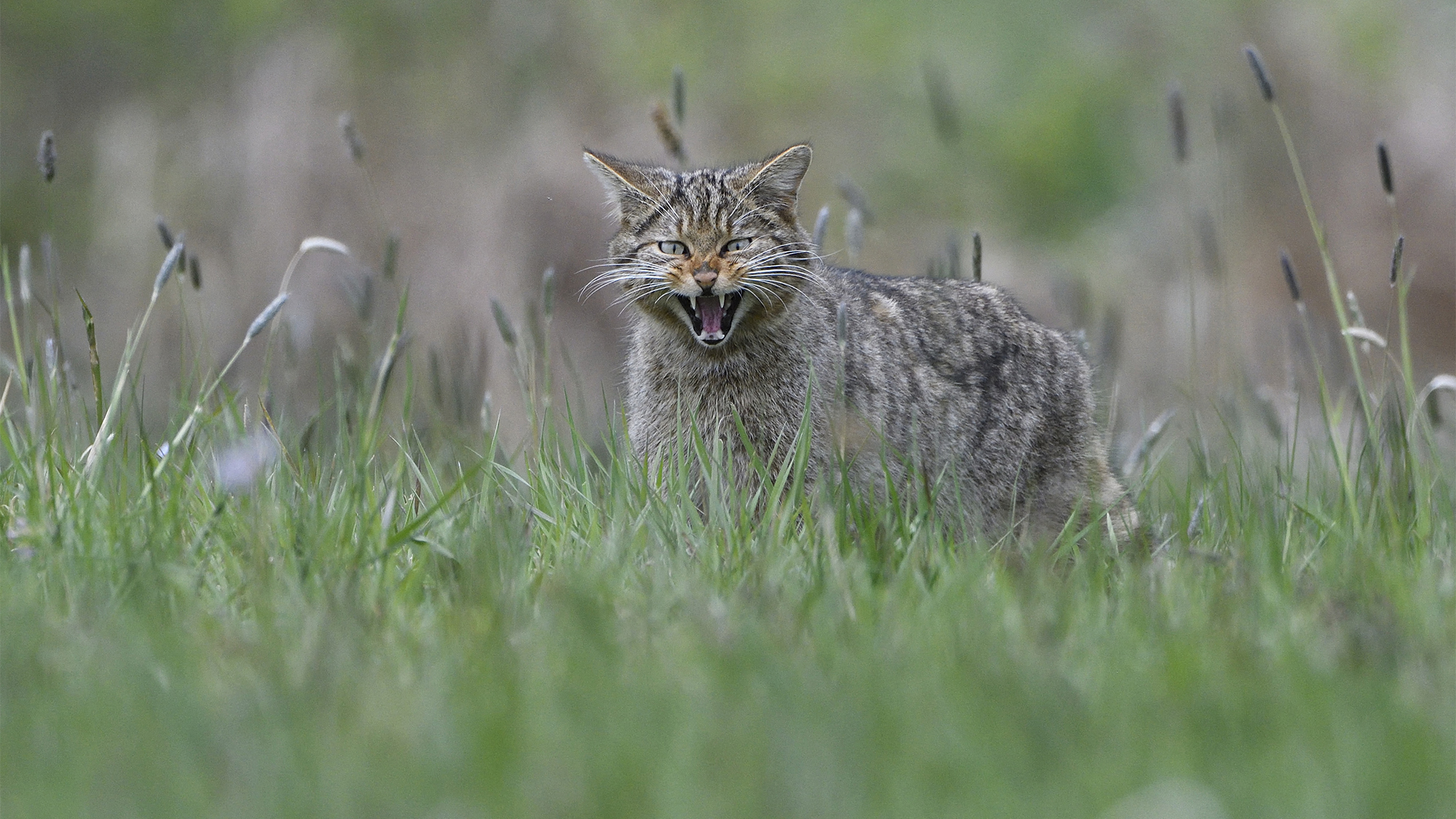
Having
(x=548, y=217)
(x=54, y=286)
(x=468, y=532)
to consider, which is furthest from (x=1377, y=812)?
(x=548, y=217)

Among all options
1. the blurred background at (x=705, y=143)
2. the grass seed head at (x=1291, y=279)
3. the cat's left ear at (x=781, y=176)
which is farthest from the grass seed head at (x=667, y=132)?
the blurred background at (x=705, y=143)

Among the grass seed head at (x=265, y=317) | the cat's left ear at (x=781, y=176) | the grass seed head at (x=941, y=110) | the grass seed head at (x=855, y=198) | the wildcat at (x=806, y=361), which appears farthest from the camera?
the grass seed head at (x=855, y=198)

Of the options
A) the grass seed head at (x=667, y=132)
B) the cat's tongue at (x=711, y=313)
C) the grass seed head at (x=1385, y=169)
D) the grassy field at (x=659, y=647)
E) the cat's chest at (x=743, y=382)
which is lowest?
the grassy field at (x=659, y=647)

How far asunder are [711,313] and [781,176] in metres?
0.64

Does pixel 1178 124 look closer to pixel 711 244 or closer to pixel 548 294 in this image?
pixel 711 244

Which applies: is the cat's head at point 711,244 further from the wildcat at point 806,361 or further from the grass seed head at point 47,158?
the grass seed head at point 47,158

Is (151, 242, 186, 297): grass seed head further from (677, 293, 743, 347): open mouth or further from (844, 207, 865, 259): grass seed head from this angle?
(844, 207, 865, 259): grass seed head

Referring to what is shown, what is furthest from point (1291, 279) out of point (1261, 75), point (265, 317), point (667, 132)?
point (265, 317)

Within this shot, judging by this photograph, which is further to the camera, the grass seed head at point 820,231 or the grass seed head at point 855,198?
the grass seed head at point 855,198

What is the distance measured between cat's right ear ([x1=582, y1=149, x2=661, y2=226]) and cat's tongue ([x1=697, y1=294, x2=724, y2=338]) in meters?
0.45

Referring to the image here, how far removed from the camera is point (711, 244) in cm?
464

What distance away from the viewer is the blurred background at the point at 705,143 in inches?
423

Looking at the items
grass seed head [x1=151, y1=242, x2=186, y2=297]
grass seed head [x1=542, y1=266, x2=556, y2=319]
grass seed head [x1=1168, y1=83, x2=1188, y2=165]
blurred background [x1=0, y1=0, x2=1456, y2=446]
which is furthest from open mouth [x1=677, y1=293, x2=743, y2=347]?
blurred background [x1=0, y1=0, x2=1456, y2=446]

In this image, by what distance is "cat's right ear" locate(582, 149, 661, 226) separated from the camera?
16.0 ft
